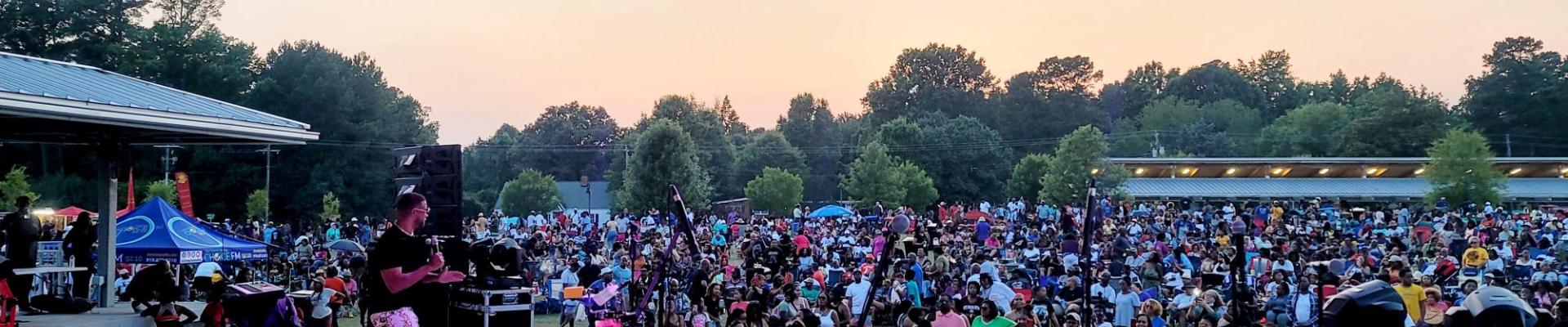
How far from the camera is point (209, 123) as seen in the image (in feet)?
35.8

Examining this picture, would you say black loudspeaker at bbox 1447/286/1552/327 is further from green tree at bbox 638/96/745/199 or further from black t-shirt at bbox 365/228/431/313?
green tree at bbox 638/96/745/199

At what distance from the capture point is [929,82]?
9506cm

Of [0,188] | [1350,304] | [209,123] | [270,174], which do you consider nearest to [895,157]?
[270,174]

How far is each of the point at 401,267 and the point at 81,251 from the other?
9184 mm

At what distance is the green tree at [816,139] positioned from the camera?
76.6m

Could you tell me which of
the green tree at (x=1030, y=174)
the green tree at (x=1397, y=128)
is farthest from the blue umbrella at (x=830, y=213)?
the green tree at (x=1397, y=128)

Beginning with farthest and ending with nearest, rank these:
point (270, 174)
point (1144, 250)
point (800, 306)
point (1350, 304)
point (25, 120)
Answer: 1. point (270, 174)
2. point (1144, 250)
3. point (800, 306)
4. point (25, 120)
5. point (1350, 304)

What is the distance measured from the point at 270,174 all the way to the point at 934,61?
5645 cm

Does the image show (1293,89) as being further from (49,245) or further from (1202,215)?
(49,245)

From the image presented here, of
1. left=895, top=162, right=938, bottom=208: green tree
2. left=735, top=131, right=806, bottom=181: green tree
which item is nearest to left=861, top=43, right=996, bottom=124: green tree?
left=735, top=131, right=806, bottom=181: green tree

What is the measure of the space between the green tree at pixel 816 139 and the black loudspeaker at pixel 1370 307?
71.1 meters

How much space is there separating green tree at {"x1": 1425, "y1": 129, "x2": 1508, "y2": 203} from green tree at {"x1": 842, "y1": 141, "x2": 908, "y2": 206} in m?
20.9

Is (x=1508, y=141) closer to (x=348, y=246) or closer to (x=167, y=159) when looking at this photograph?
(x=348, y=246)

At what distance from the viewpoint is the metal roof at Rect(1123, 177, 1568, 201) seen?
159ft
